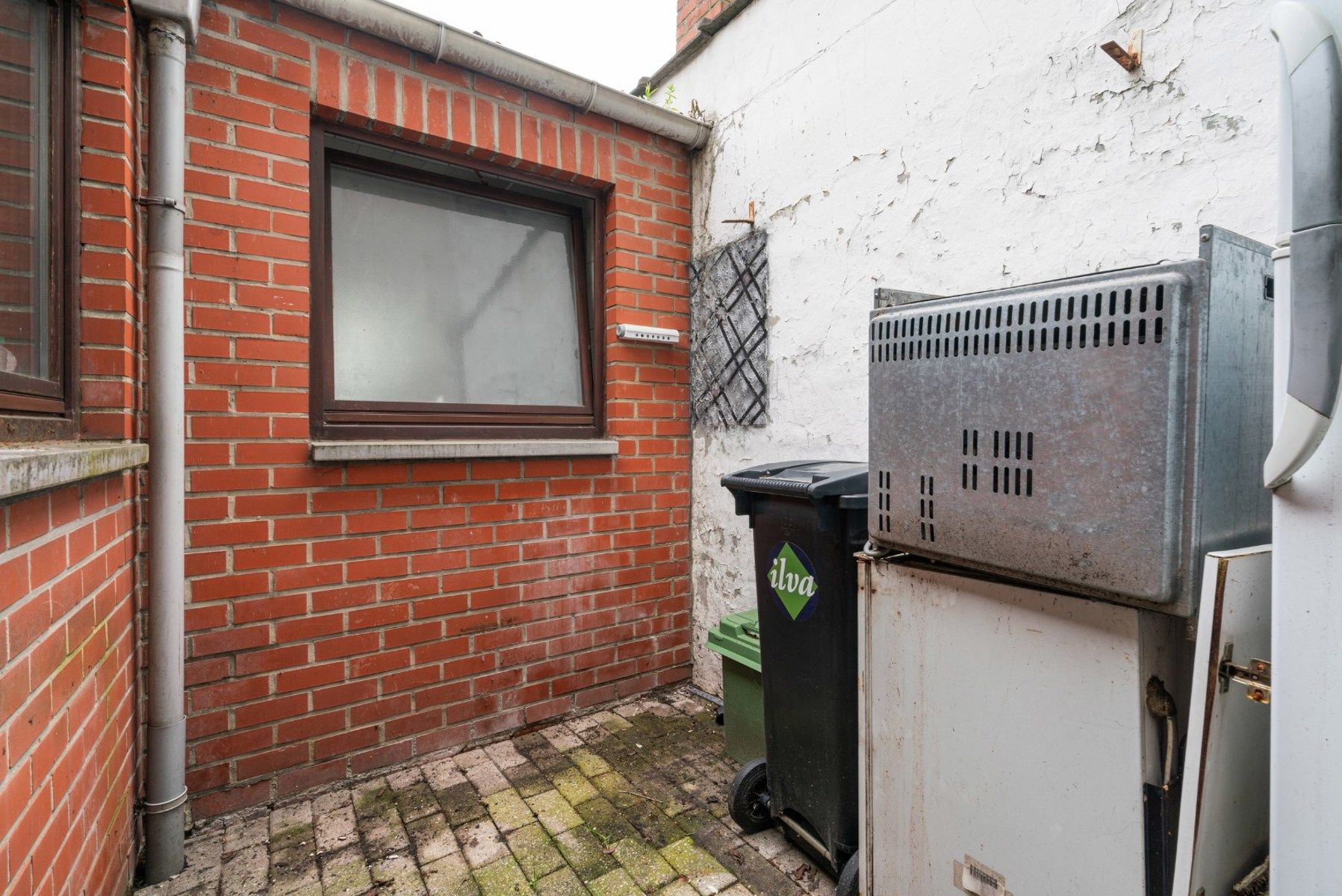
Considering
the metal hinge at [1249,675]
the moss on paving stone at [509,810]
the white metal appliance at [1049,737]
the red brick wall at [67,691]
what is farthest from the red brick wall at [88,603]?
the metal hinge at [1249,675]

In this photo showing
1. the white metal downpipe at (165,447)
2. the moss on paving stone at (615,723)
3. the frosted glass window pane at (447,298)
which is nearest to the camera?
the white metal downpipe at (165,447)

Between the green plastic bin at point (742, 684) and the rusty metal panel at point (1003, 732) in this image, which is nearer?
the rusty metal panel at point (1003, 732)

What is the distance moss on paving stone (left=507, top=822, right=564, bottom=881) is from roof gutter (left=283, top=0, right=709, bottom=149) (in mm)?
2932

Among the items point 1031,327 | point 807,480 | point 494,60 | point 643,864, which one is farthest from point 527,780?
point 494,60

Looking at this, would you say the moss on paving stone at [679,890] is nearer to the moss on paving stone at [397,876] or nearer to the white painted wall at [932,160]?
the moss on paving stone at [397,876]

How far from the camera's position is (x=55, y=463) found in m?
1.15

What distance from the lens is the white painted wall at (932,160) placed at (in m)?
1.66

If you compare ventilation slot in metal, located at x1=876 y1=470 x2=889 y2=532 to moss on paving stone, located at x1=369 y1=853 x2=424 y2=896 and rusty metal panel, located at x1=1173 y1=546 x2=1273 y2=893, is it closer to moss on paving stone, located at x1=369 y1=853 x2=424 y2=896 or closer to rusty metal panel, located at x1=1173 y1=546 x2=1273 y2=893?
rusty metal panel, located at x1=1173 y1=546 x2=1273 y2=893

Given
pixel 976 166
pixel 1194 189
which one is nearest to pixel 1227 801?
pixel 1194 189

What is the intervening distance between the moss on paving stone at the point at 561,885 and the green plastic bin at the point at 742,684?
840mm

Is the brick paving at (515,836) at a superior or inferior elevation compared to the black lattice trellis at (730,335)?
inferior

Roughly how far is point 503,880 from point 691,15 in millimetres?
4210

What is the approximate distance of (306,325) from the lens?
2.39 metres

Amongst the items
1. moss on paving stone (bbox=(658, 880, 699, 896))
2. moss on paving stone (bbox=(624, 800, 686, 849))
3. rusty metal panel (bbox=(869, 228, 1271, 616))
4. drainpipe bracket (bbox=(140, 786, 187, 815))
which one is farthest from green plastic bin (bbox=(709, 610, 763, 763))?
drainpipe bracket (bbox=(140, 786, 187, 815))
